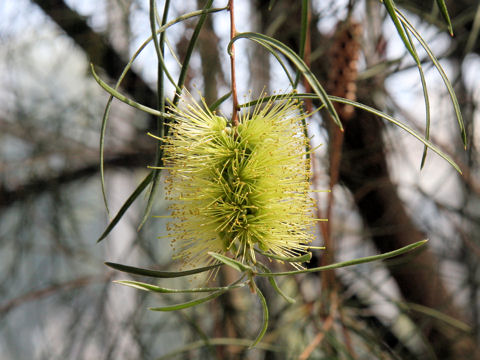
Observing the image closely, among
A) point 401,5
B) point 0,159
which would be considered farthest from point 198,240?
point 0,159

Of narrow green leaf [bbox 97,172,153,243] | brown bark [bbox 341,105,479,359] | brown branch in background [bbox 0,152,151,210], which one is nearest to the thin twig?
brown bark [bbox 341,105,479,359]

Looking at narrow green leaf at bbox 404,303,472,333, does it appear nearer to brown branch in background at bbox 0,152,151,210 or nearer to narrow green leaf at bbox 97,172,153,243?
narrow green leaf at bbox 97,172,153,243

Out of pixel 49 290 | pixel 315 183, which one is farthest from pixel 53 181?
pixel 315 183

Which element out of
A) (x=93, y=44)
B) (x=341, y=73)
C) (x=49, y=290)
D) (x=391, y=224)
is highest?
(x=93, y=44)

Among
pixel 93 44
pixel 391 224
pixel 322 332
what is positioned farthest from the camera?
pixel 93 44

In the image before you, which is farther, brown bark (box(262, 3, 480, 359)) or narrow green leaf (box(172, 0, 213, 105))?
brown bark (box(262, 3, 480, 359))

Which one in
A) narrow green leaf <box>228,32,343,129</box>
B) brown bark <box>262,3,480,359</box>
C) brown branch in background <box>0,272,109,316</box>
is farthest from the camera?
brown branch in background <box>0,272,109,316</box>

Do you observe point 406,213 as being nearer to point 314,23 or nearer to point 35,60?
point 314,23

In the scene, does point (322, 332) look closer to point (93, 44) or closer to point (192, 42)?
point (192, 42)
